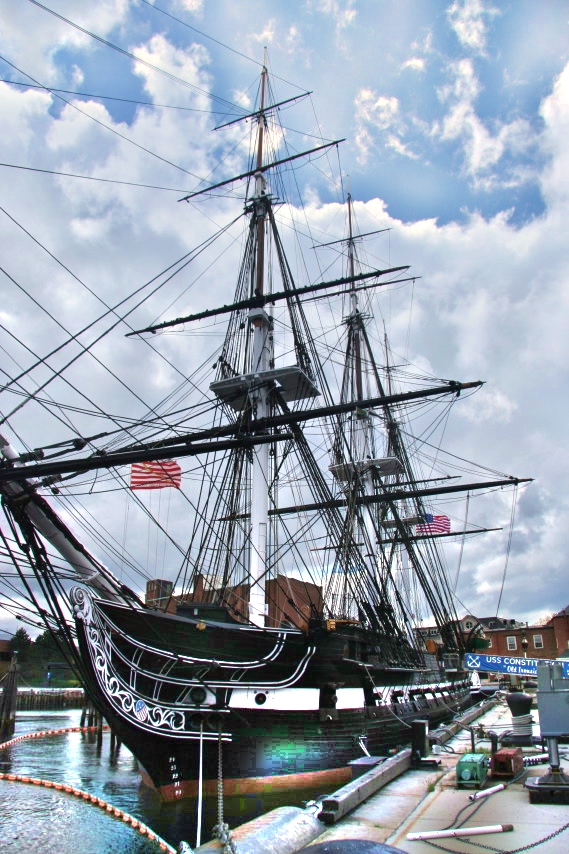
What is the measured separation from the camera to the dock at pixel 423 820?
503 cm

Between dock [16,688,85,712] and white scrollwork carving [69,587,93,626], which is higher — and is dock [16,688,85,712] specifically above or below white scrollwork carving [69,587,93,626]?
below

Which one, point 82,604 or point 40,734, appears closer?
point 82,604

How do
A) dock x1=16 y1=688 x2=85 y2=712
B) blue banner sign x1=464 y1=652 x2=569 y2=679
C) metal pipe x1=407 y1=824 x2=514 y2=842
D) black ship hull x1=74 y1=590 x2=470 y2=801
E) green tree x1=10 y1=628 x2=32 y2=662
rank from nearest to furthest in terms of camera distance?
metal pipe x1=407 y1=824 x2=514 y2=842
blue banner sign x1=464 y1=652 x2=569 y2=679
black ship hull x1=74 y1=590 x2=470 y2=801
dock x1=16 y1=688 x2=85 y2=712
green tree x1=10 y1=628 x2=32 y2=662

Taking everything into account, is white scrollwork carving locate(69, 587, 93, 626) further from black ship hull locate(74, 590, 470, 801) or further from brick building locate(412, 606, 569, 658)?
brick building locate(412, 606, 569, 658)

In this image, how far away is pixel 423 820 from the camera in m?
6.30

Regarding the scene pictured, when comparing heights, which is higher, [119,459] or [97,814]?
[119,459]

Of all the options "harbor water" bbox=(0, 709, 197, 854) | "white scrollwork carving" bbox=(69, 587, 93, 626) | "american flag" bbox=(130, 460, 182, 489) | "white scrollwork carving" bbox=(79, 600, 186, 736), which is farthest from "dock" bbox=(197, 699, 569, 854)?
"american flag" bbox=(130, 460, 182, 489)

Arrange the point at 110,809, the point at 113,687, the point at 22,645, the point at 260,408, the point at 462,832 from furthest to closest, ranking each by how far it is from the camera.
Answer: the point at 22,645 → the point at 260,408 → the point at 110,809 → the point at 113,687 → the point at 462,832

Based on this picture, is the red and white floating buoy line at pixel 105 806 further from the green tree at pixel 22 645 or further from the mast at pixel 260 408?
the green tree at pixel 22 645

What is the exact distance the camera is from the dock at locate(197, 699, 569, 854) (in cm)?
503

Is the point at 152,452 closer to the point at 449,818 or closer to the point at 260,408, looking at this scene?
the point at 260,408

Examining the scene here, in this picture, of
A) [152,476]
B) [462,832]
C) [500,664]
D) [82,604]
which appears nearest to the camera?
[462,832]

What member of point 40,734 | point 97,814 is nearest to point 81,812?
point 97,814

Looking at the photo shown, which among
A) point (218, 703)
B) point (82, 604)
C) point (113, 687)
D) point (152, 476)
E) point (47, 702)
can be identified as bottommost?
point (47, 702)
